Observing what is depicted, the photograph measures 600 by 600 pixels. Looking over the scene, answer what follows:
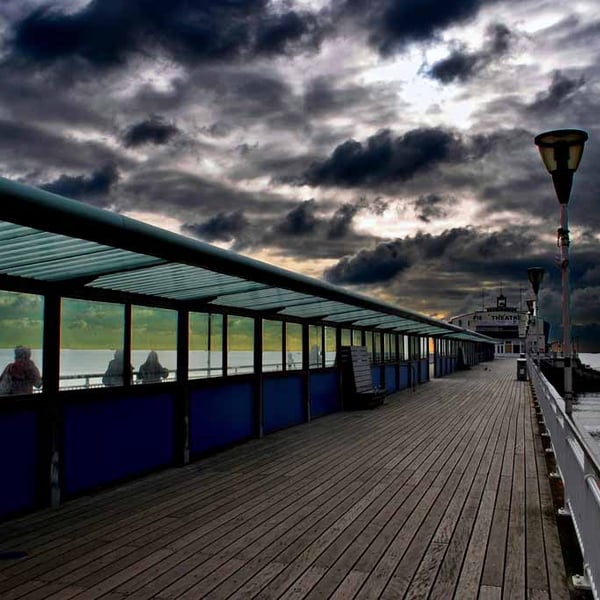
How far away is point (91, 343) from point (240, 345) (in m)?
3.88

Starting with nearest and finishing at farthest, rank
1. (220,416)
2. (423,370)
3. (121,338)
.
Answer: (121,338), (220,416), (423,370)

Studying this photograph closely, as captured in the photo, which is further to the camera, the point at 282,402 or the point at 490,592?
A: the point at 282,402

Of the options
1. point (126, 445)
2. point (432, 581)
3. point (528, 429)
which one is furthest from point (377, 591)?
point (528, 429)

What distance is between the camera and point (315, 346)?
1464cm

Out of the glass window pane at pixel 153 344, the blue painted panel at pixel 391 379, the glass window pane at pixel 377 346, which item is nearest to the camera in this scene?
the glass window pane at pixel 153 344

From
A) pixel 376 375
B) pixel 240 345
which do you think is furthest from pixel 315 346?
pixel 376 375

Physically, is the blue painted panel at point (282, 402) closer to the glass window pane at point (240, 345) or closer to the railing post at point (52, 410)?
the glass window pane at point (240, 345)

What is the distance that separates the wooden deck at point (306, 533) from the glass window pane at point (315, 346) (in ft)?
14.7

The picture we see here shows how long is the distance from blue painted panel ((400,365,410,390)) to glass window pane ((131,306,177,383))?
1627 cm

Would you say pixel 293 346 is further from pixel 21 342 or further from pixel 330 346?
pixel 21 342

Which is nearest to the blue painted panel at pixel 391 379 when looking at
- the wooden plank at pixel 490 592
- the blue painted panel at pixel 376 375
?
the blue painted panel at pixel 376 375

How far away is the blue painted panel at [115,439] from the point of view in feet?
22.1

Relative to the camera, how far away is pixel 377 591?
14.1 feet

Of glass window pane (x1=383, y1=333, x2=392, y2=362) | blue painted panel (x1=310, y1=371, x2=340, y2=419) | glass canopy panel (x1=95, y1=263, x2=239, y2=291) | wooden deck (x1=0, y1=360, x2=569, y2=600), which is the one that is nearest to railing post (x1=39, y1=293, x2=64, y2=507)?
wooden deck (x1=0, y1=360, x2=569, y2=600)
